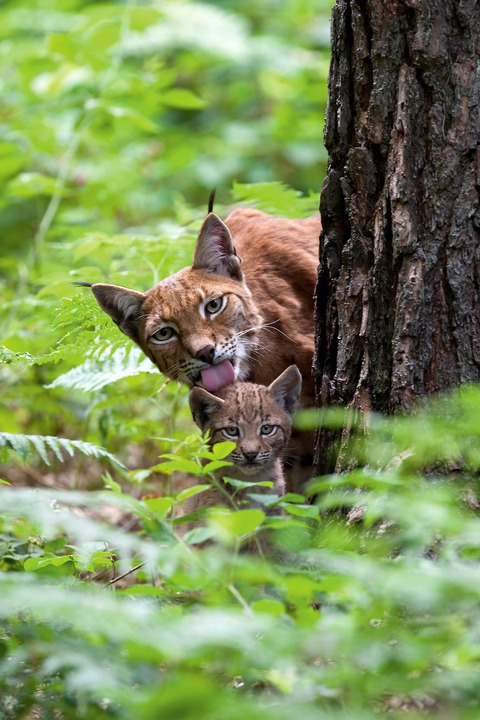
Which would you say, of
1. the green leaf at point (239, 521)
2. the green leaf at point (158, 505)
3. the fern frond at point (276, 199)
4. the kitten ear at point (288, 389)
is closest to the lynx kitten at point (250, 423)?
the kitten ear at point (288, 389)

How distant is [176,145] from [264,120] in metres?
1.40

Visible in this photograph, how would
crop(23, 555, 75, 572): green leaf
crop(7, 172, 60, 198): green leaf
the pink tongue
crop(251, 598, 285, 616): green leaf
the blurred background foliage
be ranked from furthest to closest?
crop(7, 172, 60, 198): green leaf → the blurred background foliage → the pink tongue → crop(23, 555, 75, 572): green leaf → crop(251, 598, 285, 616): green leaf

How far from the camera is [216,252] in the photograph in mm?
4910

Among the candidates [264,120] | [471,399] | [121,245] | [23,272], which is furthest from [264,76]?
[471,399]

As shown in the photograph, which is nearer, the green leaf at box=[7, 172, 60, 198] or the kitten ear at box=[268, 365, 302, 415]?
the kitten ear at box=[268, 365, 302, 415]

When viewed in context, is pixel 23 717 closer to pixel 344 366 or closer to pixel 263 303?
pixel 344 366

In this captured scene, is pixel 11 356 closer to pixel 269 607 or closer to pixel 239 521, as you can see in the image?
pixel 239 521

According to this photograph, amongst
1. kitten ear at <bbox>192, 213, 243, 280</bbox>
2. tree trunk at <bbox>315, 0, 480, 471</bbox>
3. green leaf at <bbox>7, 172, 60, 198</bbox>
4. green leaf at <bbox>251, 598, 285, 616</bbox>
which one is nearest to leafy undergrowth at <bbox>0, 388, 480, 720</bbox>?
green leaf at <bbox>251, 598, 285, 616</bbox>

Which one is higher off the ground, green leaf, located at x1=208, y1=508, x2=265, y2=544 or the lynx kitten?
green leaf, located at x1=208, y1=508, x2=265, y2=544

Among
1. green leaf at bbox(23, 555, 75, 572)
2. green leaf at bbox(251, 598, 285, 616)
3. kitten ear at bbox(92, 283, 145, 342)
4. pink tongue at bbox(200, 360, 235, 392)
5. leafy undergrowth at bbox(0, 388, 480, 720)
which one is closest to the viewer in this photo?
leafy undergrowth at bbox(0, 388, 480, 720)

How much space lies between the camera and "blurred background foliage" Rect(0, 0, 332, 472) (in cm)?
541

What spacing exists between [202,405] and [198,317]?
0.47m

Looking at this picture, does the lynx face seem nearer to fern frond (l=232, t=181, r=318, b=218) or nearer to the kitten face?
the kitten face

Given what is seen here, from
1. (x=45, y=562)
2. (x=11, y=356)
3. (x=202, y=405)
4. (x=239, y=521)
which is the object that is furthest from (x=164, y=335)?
(x=239, y=521)
